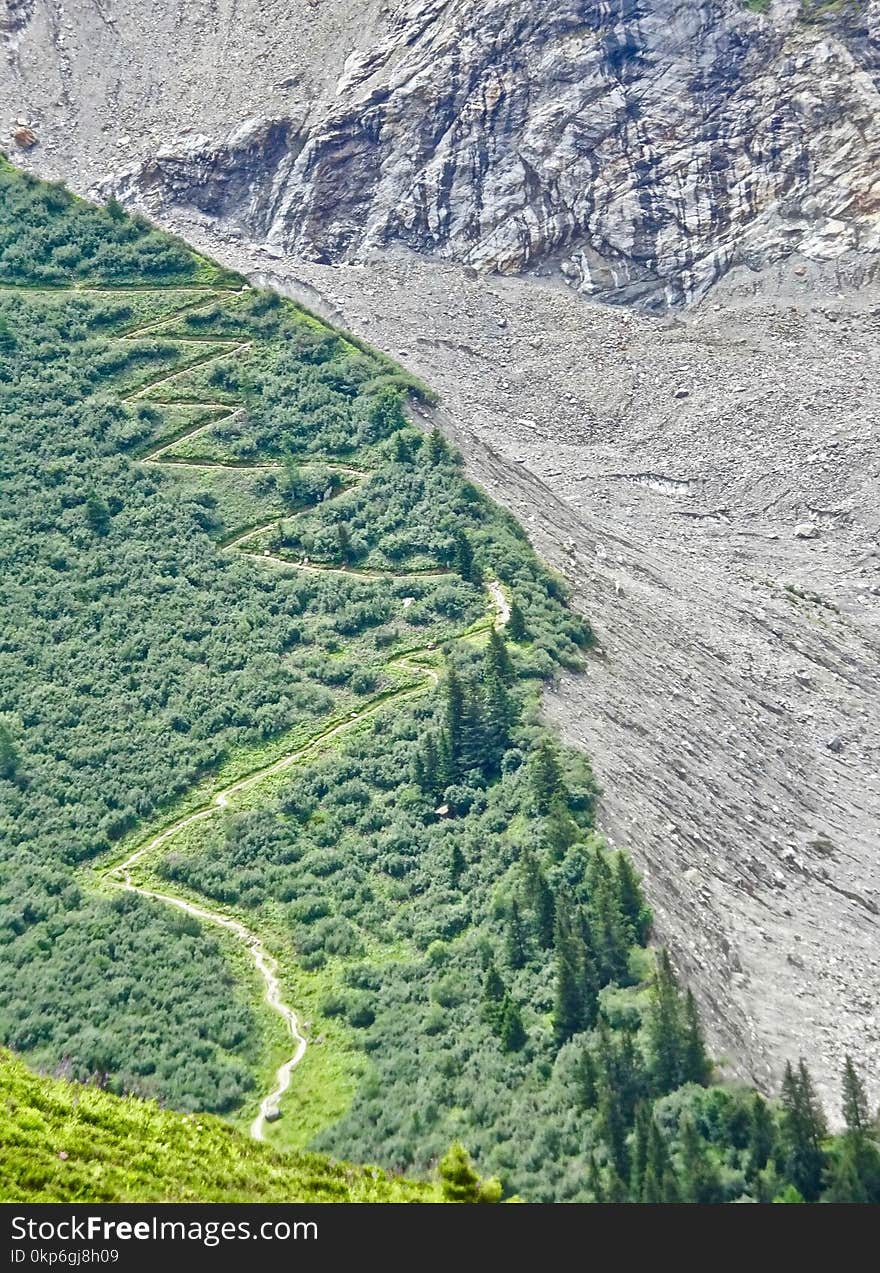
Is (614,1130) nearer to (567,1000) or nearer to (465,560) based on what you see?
(567,1000)

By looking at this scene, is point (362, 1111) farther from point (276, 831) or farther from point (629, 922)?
point (276, 831)

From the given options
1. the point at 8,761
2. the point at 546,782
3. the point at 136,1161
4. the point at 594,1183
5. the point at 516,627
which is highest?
the point at 516,627

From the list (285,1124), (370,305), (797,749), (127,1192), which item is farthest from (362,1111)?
(370,305)

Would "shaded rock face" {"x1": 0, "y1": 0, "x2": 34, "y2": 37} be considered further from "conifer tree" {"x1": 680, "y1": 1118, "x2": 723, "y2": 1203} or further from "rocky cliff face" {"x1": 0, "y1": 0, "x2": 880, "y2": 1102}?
"conifer tree" {"x1": 680, "y1": 1118, "x2": 723, "y2": 1203}

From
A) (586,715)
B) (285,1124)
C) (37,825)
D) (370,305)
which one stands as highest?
(370,305)

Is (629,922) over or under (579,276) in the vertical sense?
under

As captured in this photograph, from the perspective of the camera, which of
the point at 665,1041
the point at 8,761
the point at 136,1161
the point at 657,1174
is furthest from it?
the point at 8,761

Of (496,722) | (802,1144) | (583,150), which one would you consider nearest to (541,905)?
(802,1144)
